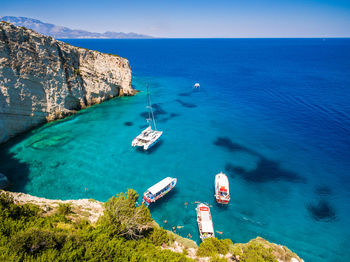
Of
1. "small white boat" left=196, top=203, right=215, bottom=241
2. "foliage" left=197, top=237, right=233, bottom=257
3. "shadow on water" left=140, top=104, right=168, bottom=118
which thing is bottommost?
"small white boat" left=196, top=203, right=215, bottom=241

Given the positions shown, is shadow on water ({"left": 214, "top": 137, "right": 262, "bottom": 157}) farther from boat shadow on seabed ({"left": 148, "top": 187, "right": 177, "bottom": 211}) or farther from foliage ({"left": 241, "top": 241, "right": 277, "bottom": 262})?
foliage ({"left": 241, "top": 241, "right": 277, "bottom": 262})

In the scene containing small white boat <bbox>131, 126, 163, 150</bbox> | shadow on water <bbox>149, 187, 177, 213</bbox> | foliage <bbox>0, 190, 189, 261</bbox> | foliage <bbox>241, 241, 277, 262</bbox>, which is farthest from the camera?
small white boat <bbox>131, 126, 163, 150</bbox>

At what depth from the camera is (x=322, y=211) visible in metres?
25.5

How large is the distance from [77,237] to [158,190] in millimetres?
14297

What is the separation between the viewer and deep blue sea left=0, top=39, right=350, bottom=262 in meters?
24.1

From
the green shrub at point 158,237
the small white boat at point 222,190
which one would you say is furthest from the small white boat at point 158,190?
the green shrub at point 158,237

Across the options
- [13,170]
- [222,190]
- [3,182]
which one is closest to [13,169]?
[13,170]

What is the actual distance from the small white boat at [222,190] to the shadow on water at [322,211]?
37.4ft

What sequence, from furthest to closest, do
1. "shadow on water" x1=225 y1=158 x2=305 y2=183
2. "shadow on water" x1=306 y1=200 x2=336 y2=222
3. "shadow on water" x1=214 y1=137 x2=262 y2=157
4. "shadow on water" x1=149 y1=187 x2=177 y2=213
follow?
1. "shadow on water" x1=214 y1=137 x2=262 y2=157
2. "shadow on water" x1=225 y1=158 x2=305 y2=183
3. "shadow on water" x1=149 y1=187 x2=177 y2=213
4. "shadow on water" x1=306 y1=200 x2=336 y2=222

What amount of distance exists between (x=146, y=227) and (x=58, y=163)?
23.1m

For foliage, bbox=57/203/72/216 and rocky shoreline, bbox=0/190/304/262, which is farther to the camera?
foliage, bbox=57/203/72/216

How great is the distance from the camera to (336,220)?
24.3 m

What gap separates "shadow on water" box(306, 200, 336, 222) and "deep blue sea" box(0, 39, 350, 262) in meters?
0.14

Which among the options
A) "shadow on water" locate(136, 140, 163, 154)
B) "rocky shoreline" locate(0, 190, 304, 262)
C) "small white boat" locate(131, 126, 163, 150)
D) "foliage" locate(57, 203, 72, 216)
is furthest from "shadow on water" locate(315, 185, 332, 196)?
"foliage" locate(57, 203, 72, 216)
